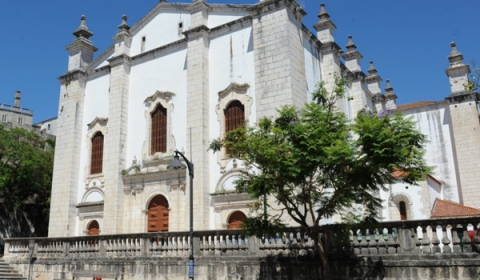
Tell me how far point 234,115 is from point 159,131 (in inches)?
165

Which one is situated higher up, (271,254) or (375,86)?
(375,86)

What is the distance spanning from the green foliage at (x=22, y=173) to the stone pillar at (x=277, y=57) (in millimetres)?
16718

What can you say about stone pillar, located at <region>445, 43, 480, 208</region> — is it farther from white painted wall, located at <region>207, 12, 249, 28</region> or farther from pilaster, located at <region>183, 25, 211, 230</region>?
pilaster, located at <region>183, 25, 211, 230</region>

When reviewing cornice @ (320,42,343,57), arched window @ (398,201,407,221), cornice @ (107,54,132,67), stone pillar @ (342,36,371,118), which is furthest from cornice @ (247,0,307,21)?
arched window @ (398,201,407,221)

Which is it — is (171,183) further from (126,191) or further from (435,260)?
(435,260)

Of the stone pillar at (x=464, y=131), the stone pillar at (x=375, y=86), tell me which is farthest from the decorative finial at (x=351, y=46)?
the stone pillar at (x=464, y=131)

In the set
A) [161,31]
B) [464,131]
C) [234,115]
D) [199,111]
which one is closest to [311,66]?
[234,115]

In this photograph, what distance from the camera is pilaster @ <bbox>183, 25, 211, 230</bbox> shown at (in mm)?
18047

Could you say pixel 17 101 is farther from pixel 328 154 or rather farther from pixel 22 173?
pixel 328 154

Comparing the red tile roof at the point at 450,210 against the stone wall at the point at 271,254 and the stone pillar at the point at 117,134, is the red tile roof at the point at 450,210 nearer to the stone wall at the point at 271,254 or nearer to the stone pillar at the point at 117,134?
the stone wall at the point at 271,254

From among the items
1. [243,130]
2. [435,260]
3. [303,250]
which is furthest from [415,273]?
[243,130]

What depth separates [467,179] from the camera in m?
25.7

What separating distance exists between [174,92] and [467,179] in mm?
17505

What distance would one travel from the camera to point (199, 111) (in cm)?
1914
